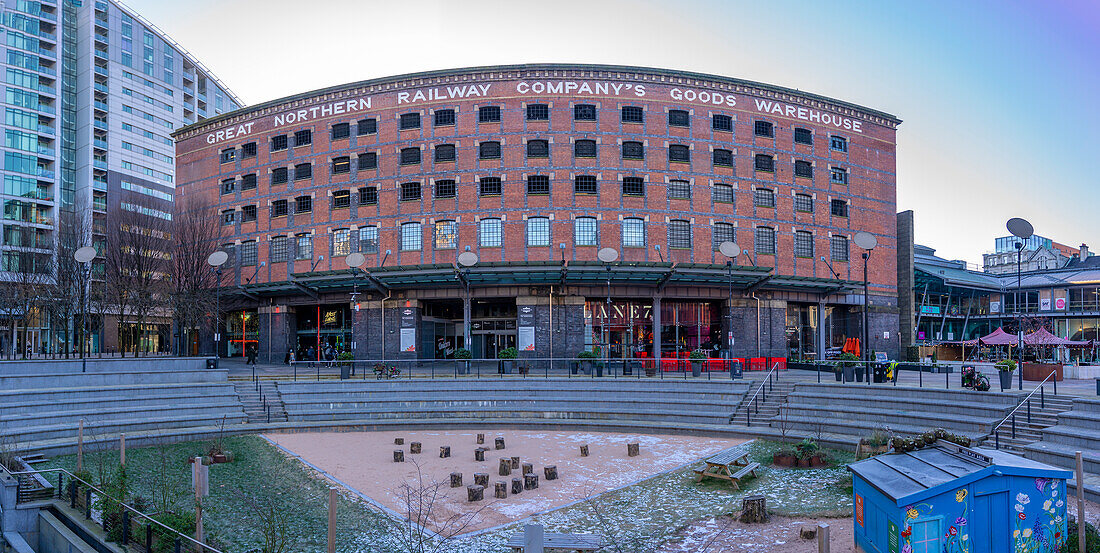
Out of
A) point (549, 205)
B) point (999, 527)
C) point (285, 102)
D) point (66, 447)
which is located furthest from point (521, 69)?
point (999, 527)

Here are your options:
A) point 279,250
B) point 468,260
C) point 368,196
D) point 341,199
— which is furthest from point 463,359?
point 279,250

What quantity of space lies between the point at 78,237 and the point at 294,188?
14104 millimetres

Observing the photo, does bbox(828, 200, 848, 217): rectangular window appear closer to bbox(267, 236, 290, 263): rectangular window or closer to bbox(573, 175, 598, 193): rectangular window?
bbox(573, 175, 598, 193): rectangular window

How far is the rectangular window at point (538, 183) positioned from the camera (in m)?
39.9

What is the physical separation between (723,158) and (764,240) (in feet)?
19.0

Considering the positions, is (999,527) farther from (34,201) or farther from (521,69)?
(34,201)

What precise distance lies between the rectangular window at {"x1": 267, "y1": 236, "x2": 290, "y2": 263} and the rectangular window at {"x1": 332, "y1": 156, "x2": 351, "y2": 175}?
5829 millimetres

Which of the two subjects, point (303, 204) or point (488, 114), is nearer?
point (488, 114)

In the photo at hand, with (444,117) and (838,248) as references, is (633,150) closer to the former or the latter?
(444,117)

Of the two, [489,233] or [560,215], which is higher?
[560,215]

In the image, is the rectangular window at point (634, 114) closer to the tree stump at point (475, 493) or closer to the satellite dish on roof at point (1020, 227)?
the satellite dish on roof at point (1020, 227)

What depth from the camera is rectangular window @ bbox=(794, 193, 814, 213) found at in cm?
4322

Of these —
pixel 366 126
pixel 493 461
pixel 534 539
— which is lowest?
pixel 493 461

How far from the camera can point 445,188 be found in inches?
1599
